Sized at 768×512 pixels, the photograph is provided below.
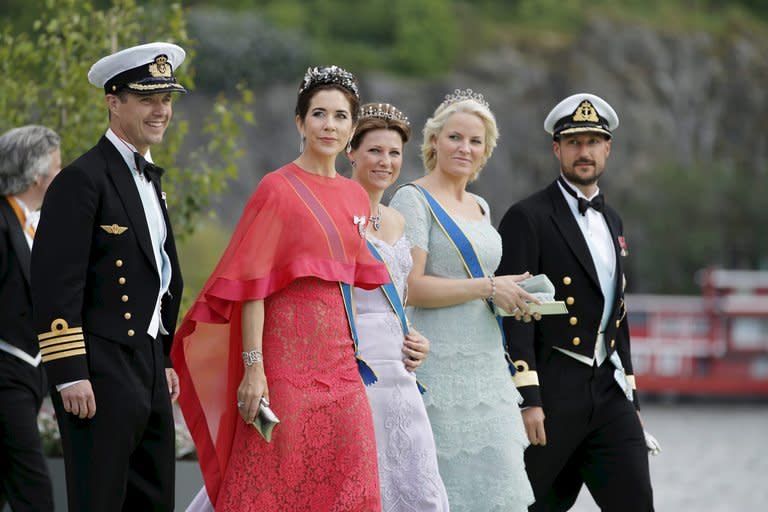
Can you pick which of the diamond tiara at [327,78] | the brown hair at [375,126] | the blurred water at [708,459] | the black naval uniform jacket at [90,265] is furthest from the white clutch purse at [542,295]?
the blurred water at [708,459]

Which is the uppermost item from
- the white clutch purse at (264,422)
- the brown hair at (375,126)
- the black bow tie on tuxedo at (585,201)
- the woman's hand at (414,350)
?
the brown hair at (375,126)

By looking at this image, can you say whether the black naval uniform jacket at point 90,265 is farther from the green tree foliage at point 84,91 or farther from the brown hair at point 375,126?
the green tree foliage at point 84,91

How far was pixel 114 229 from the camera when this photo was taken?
14.3 feet

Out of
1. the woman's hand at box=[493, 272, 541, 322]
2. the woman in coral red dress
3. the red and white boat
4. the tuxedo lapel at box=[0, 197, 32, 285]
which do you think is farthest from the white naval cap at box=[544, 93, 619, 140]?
the red and white boat

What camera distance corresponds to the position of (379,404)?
5.07m

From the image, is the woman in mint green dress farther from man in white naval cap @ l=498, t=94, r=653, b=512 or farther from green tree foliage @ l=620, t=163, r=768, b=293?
green tree foliage @ l=620, t=163, r=768, b=293

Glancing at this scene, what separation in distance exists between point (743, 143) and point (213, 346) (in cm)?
3286

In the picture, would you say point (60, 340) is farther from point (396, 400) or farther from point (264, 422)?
point (396, 400)

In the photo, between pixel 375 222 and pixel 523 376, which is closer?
pixel 375 222

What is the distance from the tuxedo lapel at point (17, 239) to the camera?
5801 mm

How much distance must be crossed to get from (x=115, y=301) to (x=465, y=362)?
1.70 metres

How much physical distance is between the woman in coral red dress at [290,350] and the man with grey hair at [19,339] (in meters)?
1.29

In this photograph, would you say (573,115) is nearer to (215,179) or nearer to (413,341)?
(413,341)

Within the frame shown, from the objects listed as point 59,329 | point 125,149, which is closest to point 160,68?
point 125,149
